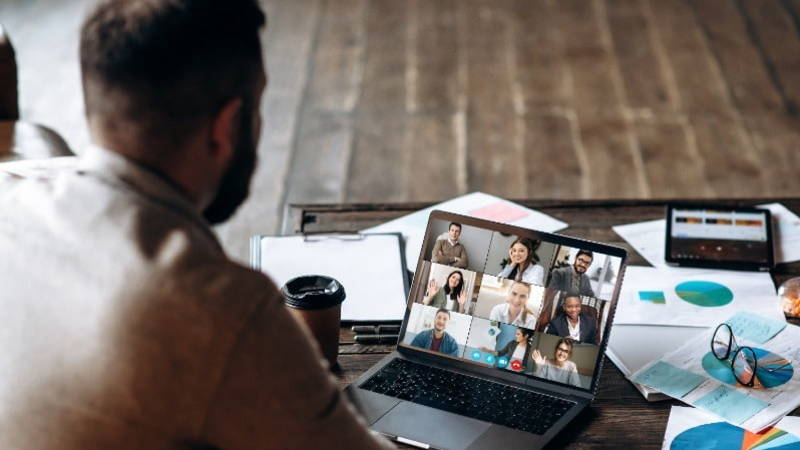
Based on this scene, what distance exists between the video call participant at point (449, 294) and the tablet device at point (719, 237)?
1.49 feet

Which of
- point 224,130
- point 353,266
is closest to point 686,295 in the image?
point 353,266

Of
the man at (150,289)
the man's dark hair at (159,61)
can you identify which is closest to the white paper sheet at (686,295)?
the man at (150,289)

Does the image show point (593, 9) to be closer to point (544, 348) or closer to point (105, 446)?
point (544, 348)

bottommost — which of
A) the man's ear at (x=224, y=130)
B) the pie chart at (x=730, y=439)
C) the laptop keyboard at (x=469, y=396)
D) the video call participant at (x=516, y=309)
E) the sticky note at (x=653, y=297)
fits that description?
the pie chart at (x=730, y=439)

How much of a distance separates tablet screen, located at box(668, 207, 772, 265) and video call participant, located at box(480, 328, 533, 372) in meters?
0.44

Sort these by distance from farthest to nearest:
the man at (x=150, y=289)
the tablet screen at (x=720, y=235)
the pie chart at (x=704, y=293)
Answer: the tablet screen at (x=720, y=235)
the pie chart at (x=704, y=293)
the man at (x=150, y=289)

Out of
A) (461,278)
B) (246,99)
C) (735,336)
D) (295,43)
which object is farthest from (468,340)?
(295,43)

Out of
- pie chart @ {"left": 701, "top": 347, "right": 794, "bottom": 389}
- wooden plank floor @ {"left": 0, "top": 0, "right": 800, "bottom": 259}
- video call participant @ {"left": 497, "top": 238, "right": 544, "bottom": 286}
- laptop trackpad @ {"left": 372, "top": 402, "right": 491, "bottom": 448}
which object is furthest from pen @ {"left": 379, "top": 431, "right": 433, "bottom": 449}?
wooden plank floor @ {"left": 0, "top": 0, "right": 800, "bottom": 259}

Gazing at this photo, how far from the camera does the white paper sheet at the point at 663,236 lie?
157 centimetres

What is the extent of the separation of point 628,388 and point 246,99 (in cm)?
65

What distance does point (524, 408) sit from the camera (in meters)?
1.18

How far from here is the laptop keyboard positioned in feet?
3.83

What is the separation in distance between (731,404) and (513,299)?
0.30 metres

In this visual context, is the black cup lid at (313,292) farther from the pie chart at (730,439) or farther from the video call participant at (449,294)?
the pie chart at (730,439)
